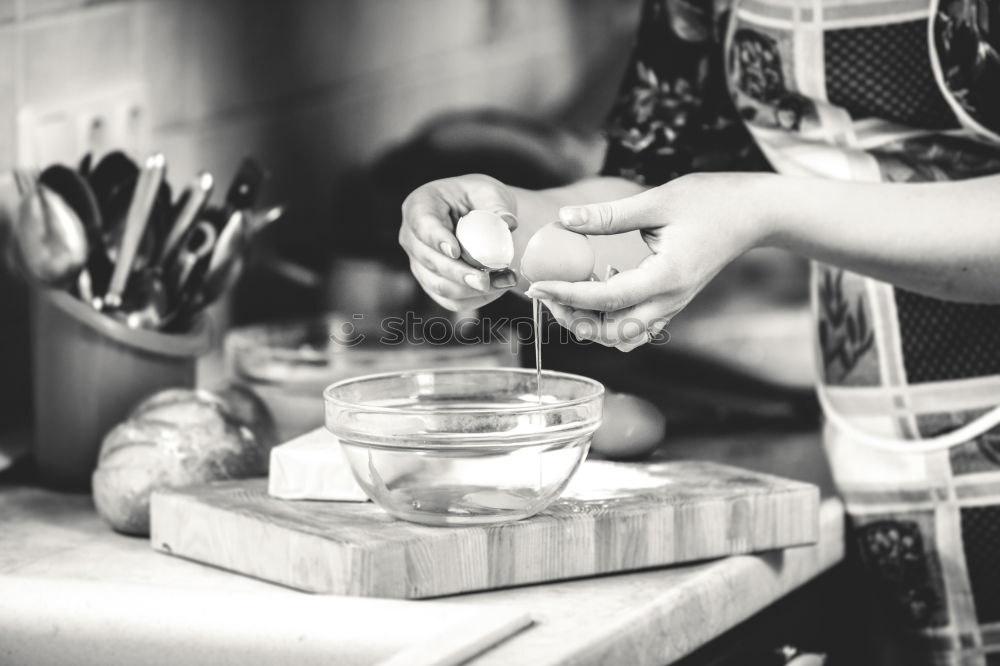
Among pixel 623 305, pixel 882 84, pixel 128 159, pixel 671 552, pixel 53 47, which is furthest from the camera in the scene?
pixel 53 47

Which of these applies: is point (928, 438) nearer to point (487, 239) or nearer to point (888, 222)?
point (888, 222)

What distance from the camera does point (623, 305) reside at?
811 millimetres

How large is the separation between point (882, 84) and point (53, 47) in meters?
0.81

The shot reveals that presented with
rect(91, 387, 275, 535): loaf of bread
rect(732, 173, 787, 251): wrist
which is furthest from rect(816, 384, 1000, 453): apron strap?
rect(91, 387, 275, 535): loaf of bread

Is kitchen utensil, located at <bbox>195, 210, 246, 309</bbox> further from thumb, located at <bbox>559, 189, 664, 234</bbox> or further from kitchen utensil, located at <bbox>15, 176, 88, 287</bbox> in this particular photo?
thumb, located at <bbox>559, 189, 664, 234</bbox>

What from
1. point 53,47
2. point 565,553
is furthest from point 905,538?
point 53,47

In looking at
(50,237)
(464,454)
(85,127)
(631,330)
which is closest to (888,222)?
(631,330)

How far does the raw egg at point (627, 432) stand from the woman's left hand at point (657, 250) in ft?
0.65

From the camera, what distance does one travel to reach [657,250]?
834 mm

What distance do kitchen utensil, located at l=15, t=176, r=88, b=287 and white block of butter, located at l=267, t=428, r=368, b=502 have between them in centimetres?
28

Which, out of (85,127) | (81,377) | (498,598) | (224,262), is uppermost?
(85,127)

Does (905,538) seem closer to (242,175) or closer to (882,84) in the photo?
(882,84)

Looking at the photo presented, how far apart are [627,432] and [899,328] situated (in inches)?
10.2

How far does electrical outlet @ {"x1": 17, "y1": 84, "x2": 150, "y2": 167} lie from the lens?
1263 millimetres
